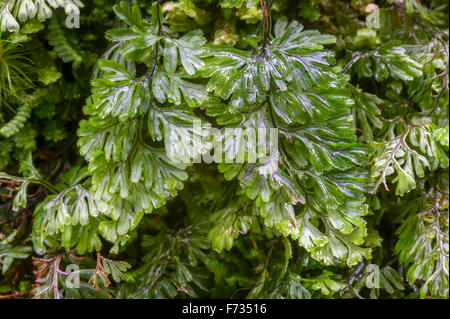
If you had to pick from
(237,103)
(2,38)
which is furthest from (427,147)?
(2,38)

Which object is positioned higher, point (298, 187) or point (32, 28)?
point (32, 28)

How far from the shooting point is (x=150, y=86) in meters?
0.96

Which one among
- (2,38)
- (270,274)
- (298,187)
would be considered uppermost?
(2,38)

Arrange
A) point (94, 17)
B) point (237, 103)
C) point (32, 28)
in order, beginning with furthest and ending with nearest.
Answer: point (94, 17) → point (32, 28) → point (237, 103)

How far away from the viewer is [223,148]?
0.92 meters

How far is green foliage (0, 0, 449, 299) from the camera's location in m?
0.94

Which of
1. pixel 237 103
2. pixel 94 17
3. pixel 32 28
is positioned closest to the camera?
pixel 237 103

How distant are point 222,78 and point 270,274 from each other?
70cm

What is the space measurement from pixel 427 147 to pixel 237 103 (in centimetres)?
64

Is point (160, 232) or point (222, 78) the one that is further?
point (160, 232)

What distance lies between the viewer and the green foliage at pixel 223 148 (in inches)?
36.9

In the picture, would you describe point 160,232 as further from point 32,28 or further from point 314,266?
point 32,28

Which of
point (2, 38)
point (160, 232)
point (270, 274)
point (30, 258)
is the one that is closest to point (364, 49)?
point (270, 274)

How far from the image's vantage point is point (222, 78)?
2.92ft
